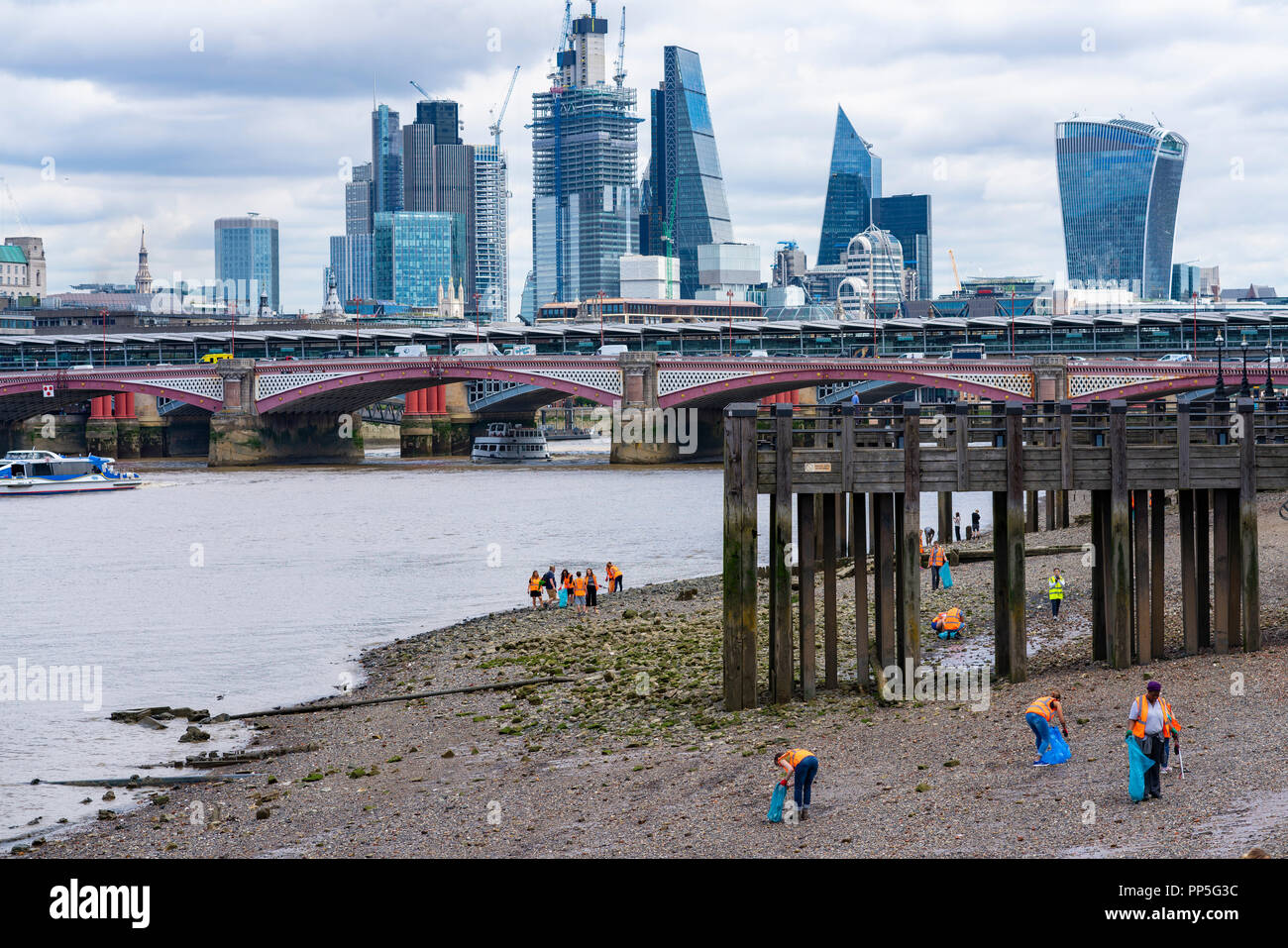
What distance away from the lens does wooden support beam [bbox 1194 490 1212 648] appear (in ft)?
80.0

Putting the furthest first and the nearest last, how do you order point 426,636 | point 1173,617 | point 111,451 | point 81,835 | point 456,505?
point 111,451 < point 456,505 < point 426,636 < point 1173,617 < point 81,835

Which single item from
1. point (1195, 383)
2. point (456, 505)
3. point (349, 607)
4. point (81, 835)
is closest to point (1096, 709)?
point (81, 835)

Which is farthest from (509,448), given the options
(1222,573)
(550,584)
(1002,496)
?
(1222,573)

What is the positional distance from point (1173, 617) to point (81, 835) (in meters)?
17.9

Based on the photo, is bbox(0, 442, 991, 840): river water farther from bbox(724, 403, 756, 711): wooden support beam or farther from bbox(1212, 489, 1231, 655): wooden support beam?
bbox(1212, 489, 1231, 655): wooden support beam

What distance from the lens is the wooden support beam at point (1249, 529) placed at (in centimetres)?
2348

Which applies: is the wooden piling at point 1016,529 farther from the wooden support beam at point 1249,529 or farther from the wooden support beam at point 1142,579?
the wooden support beam at point 1249,529

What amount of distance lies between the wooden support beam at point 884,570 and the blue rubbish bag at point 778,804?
6471mm

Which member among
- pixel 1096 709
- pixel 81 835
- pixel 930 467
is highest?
pixel 930 467

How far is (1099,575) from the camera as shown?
24.7 meters

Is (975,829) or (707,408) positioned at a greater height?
(707,408)

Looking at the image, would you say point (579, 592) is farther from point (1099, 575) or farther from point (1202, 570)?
Result: point (1202, 570)

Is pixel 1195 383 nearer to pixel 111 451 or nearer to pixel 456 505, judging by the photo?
pixel 456 505

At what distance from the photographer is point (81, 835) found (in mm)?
20469
